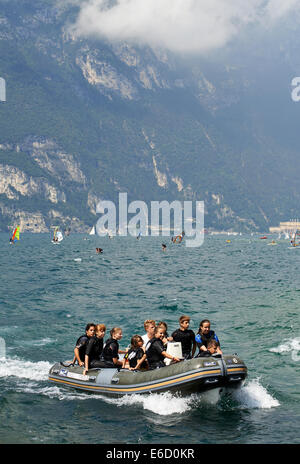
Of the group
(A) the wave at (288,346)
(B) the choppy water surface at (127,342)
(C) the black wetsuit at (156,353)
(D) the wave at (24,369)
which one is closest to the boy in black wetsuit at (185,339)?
(C) the black wetsuit at (156,353)

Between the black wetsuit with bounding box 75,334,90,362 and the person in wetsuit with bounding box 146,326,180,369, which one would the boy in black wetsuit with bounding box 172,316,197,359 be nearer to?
the person in wetsuit with bounding box 146,326,180,369

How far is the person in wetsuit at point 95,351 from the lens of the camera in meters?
17.8

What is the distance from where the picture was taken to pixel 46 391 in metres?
18.3

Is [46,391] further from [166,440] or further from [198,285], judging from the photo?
[198,285]

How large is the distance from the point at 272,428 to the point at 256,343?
10438 millimetres

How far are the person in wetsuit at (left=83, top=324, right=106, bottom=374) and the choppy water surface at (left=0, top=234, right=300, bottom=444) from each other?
3.34 feet

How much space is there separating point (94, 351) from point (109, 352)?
22.3 inches

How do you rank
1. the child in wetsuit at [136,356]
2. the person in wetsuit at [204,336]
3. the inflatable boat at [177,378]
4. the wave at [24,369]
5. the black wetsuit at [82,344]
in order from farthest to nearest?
the wave at [24,369], the black wetsuit at [82,344], the child in wetsuit at [136,356], the person in wetsuit at [204,336], the inflatable boat at [177,378]

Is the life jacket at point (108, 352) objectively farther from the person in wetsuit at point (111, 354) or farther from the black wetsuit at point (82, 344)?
the black wetsuit at point (82, 344)

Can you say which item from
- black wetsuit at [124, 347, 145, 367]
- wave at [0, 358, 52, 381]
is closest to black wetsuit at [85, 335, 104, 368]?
black wetsuit at [124, 347, 145, 367]

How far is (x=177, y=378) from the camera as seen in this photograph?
15930 mm

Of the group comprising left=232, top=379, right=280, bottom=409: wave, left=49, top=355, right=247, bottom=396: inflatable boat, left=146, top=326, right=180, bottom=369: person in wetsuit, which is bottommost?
left=232, top=379, right=280, bottom=409: wave

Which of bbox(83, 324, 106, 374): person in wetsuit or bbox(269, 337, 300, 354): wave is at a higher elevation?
bbox(83, 324, 106, 374): person in wetsuit

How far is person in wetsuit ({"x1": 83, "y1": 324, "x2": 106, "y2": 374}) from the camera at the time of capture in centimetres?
1777
